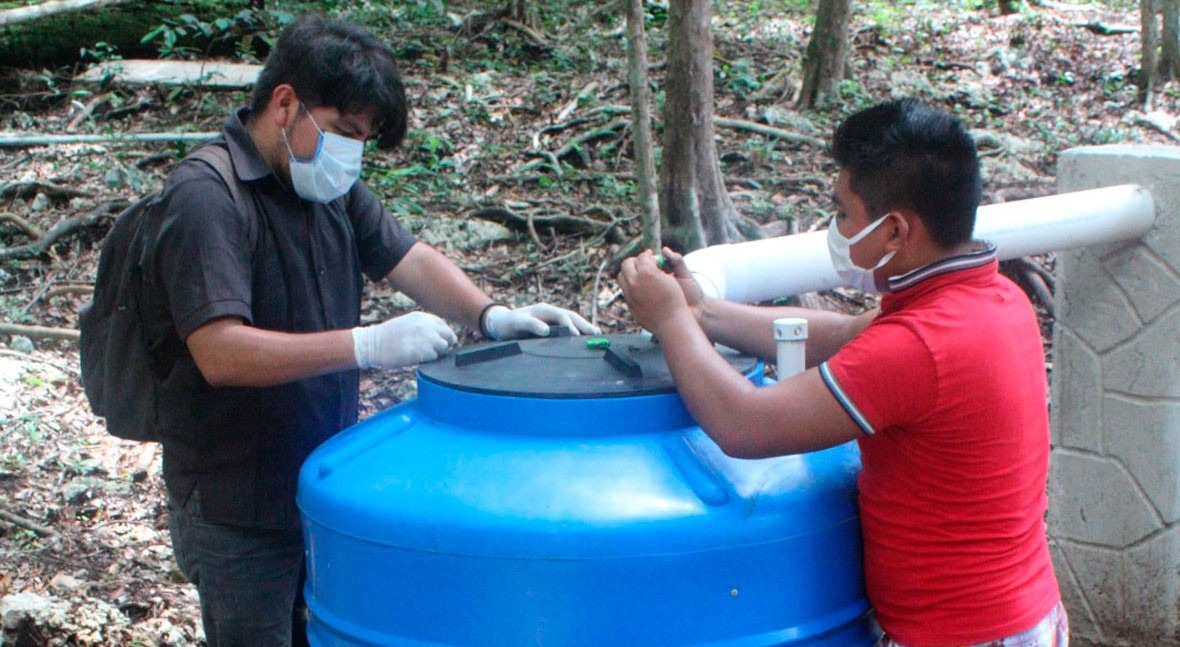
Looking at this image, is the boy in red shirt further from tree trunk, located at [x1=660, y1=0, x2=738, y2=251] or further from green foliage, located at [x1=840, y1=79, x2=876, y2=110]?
green foliage, located at [x1=840, y1=79, x2=876, y2=110]

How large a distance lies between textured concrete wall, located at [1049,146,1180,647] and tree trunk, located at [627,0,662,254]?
158cm

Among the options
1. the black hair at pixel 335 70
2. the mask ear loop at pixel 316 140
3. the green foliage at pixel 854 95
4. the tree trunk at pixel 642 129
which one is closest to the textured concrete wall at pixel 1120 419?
the tree trunk at pixel 642 129

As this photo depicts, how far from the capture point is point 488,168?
6699 mm

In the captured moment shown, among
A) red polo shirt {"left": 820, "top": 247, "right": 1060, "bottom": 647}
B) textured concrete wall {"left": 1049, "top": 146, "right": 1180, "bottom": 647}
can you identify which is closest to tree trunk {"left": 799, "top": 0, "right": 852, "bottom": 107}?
textured concrete wall {"left": 1049, "top": 146, "right": 1180, "bottom": 647}

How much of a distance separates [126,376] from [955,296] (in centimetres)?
144

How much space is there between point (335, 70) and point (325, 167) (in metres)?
0.17

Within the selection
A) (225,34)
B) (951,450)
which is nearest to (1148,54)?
(225,34)

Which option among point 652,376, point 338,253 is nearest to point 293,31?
point 338,253

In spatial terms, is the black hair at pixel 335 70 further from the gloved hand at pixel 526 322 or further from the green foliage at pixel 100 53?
the green foliage at pixel 100 53

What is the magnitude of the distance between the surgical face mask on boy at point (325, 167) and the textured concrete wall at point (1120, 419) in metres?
2.04

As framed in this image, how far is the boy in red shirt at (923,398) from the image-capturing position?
1568 mm

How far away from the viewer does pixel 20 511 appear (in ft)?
12.5

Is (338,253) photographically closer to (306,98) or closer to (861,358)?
(306,98)

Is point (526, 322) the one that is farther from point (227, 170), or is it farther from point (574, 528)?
point (574, 528)
